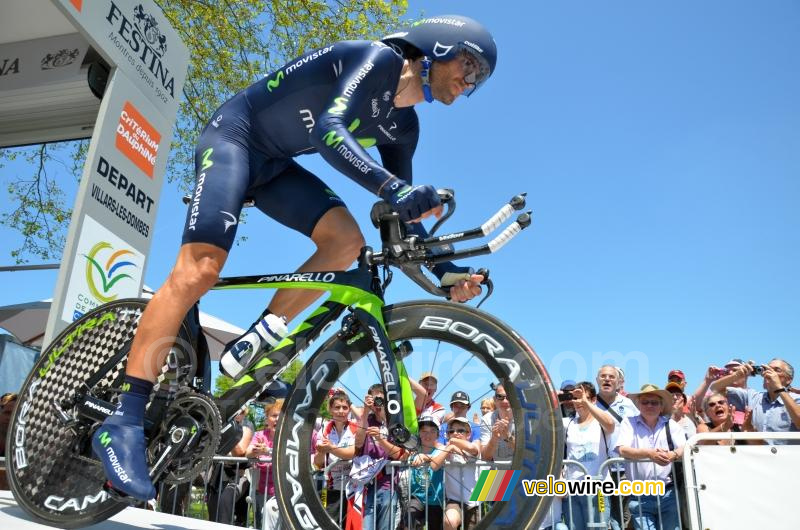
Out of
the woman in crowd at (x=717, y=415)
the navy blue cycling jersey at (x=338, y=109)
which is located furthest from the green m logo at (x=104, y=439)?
the woman in crowd at (x=717, y=415)

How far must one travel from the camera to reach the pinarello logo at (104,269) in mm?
5414

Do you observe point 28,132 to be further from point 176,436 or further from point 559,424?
point 559,424

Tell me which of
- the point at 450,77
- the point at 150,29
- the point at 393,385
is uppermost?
the point at 150,29

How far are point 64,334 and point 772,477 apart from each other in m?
5.47

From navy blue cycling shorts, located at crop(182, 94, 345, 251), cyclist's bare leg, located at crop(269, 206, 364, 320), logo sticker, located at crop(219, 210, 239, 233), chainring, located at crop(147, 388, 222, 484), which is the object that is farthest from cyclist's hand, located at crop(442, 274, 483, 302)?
chainring, located at crop(147, 388, 222, 484)

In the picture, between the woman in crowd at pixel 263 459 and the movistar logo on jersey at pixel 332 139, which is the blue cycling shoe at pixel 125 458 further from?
the woman in crowd at pixel 263 459

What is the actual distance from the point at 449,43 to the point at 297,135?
881 millimetres

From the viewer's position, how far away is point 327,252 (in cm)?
309

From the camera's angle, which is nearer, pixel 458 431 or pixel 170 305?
pixel 170 305

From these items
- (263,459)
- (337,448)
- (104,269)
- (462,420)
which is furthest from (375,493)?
(104,269)

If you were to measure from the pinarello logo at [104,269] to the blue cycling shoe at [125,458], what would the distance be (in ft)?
10.1

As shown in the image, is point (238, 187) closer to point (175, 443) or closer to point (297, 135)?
point (297, 135)

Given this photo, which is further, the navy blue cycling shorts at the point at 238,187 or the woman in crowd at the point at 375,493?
the woman in crowd at the point at 375,493

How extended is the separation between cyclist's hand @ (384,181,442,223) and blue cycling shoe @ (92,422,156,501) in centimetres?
157
